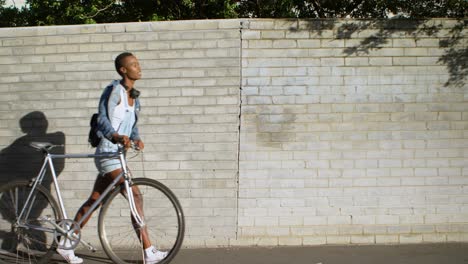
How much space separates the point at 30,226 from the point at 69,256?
1.45ft

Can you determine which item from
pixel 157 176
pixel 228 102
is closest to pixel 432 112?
pixel 228 102

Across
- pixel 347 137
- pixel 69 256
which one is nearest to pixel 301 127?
pixel 347 137

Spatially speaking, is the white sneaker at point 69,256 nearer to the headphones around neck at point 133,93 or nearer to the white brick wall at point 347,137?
the headphones around neck at point 133,93

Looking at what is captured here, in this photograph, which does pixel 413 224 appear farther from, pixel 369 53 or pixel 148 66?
pixel 148 66

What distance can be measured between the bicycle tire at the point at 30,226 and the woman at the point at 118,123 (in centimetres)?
24

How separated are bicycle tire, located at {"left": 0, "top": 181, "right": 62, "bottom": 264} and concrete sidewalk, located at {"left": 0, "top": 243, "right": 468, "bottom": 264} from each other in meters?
0.16

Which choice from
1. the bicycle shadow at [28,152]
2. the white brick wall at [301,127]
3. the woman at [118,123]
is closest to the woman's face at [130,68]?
the woman at [118,123]

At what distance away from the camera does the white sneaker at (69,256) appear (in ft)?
14.7

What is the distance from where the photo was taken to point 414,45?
16.9 ft

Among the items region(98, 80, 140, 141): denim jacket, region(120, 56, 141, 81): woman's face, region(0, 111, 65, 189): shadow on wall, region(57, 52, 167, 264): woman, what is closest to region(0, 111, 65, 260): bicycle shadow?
region(0, 111, 65, 189): shadow on wall

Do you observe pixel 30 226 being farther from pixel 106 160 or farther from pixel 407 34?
pixel 407 34

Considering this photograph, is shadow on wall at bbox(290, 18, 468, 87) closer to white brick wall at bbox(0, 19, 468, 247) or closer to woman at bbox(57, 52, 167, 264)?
white brick wall at bbox(0, 19, 468, 247)

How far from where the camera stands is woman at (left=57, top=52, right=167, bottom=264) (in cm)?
425

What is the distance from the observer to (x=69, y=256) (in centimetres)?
456
